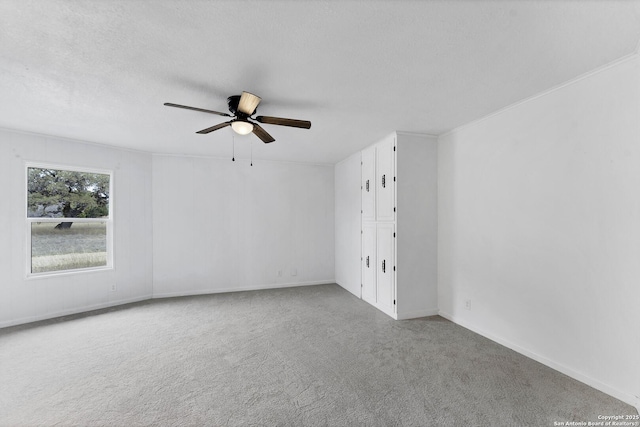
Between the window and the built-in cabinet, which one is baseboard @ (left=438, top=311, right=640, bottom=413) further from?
the window

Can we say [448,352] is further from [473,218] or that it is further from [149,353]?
[149,353]

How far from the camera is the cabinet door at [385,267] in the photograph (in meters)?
3.76

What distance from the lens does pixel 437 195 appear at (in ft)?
12.5

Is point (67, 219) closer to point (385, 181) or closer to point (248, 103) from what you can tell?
point (248, 103)

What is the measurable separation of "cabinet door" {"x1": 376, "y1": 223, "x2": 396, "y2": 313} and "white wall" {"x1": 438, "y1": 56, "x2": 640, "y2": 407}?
0.85 meters

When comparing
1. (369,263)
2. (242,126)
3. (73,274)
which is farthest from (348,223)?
(73,274)

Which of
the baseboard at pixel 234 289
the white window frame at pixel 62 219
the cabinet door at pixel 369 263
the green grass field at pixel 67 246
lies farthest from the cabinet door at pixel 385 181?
the green grass field at pixel 67 246

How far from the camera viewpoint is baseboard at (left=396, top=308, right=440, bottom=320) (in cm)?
364

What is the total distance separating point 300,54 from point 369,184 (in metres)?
2.73

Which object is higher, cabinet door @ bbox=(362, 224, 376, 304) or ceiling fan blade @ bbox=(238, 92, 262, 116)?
ceiling fan blade @ bbox=(238, 92, 262, 116)

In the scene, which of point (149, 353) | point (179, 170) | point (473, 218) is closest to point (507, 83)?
point (473, 218)

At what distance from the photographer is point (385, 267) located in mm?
3932

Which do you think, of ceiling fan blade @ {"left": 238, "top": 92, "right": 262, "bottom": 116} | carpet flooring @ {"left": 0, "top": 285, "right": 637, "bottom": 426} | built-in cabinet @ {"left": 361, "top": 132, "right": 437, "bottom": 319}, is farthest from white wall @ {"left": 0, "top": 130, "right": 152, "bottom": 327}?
built-in cabinet @ {"left": 361, "top": 132, "right": 437, "bottom": 319}

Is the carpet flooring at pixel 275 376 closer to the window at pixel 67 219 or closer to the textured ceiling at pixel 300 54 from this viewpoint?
the window at pixel 67 219
